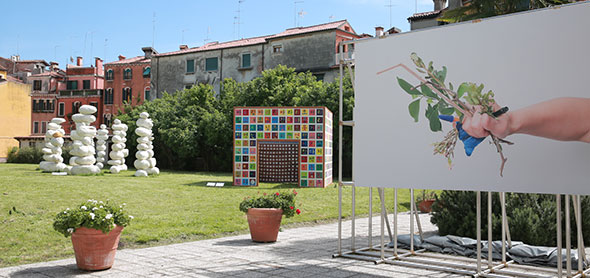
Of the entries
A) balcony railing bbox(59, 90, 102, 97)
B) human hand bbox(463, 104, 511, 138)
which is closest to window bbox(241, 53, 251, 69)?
balcony railing bbox(59, 90, 102, 97)

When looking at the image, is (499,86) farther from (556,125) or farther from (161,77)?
(161,77)

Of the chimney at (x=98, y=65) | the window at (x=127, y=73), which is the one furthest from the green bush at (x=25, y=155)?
the chimney at (x=98, y=65)

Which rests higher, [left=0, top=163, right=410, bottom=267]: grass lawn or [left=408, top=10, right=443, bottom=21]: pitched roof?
[left=408, top=10, right=443, bottom=21]: pitched roof

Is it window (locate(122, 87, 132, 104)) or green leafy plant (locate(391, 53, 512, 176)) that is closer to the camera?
green leafy plant (locate(391, 53, 512, 176))

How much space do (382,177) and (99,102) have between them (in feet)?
169

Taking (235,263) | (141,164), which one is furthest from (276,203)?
(141,164)

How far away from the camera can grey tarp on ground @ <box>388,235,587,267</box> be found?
733 centimetres

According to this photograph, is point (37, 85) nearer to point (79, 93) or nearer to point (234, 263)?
point (79, 93)

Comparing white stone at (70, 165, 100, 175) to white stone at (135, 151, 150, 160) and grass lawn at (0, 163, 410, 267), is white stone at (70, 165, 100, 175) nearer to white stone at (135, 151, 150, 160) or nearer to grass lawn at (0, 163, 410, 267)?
white stone at (135, 151, 150, 160)

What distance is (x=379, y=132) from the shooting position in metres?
6.98

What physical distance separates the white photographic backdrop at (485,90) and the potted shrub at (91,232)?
3302 mm

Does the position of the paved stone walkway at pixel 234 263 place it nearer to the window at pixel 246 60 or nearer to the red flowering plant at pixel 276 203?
the red flowering plant at pixel 276 203

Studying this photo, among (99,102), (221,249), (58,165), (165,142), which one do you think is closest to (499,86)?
(221,249)

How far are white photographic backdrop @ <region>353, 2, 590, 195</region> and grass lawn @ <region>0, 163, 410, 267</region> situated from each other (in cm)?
464
